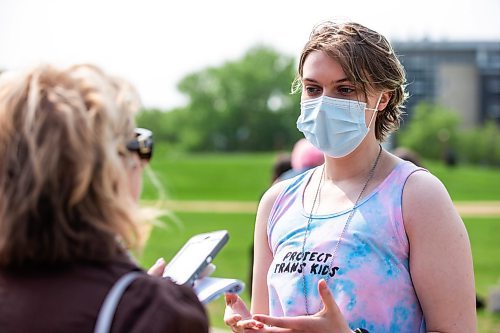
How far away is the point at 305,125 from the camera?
286cm

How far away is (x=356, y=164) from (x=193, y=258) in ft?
2.63

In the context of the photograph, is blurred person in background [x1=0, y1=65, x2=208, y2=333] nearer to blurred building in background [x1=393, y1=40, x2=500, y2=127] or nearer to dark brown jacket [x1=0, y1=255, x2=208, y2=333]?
dark brown jacket [x1=0, y1=255, x2=208, y2=333]

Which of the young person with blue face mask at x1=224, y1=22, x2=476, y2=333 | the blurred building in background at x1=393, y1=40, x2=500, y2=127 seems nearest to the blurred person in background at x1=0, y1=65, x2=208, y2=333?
the young person with blue face mask at x1=224, y1=22, x2=476, y2=333

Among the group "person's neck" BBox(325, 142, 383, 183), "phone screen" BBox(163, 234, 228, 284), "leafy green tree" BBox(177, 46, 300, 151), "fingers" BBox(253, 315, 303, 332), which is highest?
"person's neck" BBox(325, 142, 383, 183)

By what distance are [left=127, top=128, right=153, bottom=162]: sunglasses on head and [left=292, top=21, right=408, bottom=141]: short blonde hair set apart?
33.9 inches

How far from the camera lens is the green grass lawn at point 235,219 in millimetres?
12727

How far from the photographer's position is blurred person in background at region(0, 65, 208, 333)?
1690 mm

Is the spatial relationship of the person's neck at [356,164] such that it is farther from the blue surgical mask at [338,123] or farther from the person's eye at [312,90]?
the person's eye at [312,90]

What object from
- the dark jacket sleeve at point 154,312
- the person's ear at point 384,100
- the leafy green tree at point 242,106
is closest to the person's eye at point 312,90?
the person's ear at point 384,100

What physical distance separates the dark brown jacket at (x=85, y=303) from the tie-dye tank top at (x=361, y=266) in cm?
79

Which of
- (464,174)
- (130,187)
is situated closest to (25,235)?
(130,187)

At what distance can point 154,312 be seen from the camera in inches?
66.5

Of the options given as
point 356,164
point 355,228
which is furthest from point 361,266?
point 356,164

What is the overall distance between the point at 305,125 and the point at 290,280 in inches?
24.6
